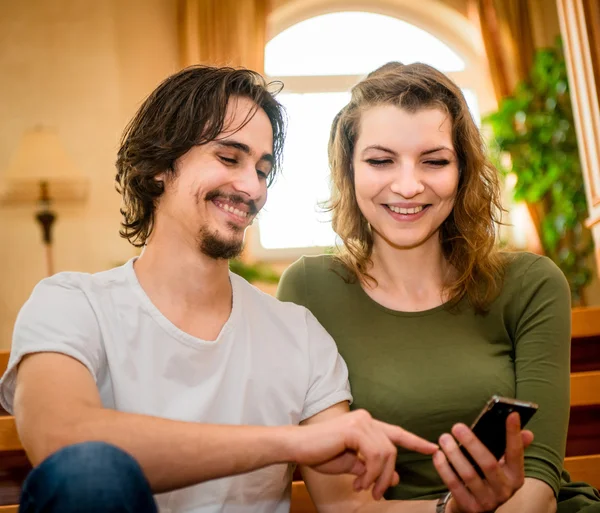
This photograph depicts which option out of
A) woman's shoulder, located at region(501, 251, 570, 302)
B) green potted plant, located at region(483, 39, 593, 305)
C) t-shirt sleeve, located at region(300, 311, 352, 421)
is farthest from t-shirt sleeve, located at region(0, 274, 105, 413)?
green potted plant, located at region(483, 39, 593, 305)

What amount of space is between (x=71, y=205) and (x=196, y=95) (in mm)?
4192

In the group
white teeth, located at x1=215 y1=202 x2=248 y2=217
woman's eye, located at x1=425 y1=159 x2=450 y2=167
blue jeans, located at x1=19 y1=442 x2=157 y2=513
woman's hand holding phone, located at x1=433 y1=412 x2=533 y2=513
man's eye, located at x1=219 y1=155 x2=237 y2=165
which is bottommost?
woman's hand holding phone, located at x1=433 y1=412 x2=533 y2=513

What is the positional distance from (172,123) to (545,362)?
0.96 m

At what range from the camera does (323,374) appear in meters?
1.61

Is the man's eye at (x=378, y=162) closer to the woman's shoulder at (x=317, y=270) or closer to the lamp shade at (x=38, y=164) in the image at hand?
the woman's shoulder at (x=317, y=270)

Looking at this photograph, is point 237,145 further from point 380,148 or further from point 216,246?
point 380,148

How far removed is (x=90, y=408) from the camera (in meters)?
1.18

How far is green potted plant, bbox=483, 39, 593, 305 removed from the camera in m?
5.34

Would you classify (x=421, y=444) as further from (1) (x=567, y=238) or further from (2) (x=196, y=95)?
(1) (x=567, y=238)

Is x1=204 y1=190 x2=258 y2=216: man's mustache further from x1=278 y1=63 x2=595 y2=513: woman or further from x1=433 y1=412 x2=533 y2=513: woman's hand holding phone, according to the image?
x1=433 y1=412 x2=533 y2=513: woman's hand holding phone

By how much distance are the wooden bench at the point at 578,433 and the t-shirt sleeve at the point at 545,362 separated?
0.64m

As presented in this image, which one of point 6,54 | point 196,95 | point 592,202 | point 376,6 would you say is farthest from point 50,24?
point 196,95

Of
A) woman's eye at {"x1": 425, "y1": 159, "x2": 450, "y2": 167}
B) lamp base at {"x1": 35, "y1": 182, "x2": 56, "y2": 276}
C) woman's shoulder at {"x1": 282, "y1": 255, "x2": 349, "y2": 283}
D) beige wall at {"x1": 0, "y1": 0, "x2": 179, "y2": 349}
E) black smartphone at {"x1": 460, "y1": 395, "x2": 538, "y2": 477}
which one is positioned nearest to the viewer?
black smartphone at {"x1": 460, "y1": 395, "x2": 538, "y2": 477}

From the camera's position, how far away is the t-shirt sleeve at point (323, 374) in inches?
62.3
